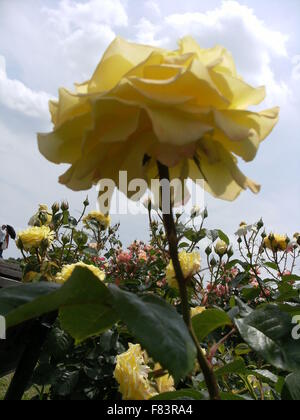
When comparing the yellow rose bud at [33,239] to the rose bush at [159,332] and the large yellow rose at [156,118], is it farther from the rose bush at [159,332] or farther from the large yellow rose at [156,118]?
the large yellow rose at [156,118]

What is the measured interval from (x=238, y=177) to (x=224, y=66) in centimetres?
13

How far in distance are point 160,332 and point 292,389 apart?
28cm

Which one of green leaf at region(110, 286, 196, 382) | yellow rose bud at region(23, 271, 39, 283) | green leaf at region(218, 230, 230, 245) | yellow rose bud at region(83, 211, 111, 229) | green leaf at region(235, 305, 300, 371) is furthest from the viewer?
yellow rose bud at region(83, 211, 111, 229)

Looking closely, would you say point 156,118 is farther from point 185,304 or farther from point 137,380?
point 137,380

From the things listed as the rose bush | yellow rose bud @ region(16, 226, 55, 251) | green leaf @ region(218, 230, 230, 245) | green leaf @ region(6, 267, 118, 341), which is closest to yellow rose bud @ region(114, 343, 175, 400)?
the rose bush

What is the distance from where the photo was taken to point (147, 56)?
445 mm

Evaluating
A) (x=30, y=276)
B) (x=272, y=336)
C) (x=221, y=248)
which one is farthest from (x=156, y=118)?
(x=221, y=248)

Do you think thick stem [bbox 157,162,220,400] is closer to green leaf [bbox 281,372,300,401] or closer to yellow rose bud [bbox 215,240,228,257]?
green leaf [bbox 281,372,300,401]

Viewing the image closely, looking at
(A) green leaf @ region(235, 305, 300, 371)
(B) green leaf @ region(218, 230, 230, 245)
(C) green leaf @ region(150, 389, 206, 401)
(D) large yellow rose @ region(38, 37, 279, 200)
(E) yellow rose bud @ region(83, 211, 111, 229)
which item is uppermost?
(E) yellow rose bud @ region(83, 211, 111, 229)

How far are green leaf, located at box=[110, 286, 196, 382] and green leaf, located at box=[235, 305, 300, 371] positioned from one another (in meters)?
0.17

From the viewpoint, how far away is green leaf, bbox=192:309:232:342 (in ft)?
1.63

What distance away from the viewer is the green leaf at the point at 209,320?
0.50 metres

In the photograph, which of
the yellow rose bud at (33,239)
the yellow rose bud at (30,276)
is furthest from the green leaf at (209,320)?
the yellow rose bud at (33,239)

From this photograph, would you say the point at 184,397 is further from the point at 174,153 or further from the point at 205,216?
the point at 205,216
